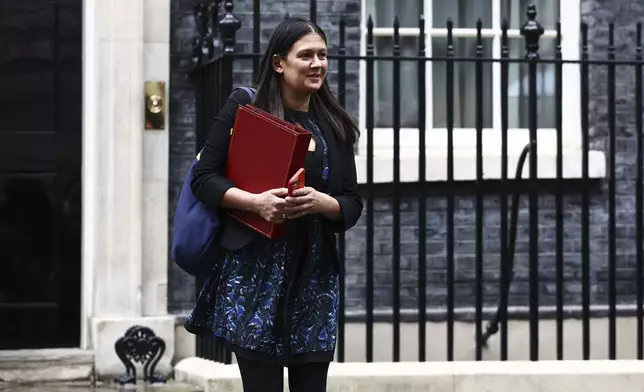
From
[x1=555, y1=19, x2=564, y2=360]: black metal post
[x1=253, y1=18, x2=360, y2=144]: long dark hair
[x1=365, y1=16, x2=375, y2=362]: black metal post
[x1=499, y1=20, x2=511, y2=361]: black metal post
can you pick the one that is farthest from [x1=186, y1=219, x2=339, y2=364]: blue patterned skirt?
[x1=555, y1=19, x2=564, y2=360]: black metal post

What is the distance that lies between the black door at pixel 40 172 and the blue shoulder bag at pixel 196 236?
11.2 ft

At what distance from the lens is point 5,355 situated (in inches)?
283

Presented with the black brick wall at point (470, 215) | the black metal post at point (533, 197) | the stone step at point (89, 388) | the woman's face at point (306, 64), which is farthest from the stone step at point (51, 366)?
the woman's face at point (306, 64)

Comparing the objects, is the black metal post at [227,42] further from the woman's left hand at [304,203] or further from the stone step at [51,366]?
the woman's left hand at [304,203]

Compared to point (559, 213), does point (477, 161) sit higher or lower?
higher

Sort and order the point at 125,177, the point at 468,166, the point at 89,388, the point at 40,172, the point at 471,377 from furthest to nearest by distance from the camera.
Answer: the point at 468,166
the point at 40,172
the point at 125,177
the point at 89,388
the point at 471,377

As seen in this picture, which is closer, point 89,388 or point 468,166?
point 89,388

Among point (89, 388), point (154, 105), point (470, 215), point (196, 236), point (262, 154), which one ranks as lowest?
point (89, 388)

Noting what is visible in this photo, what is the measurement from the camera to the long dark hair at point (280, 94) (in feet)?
13.2

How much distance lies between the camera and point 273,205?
381 cm

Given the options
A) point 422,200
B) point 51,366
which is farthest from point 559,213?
point 51,366

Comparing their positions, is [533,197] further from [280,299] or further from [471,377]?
[280,299]

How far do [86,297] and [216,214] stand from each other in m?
3.51

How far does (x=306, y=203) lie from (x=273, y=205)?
0.10 m
